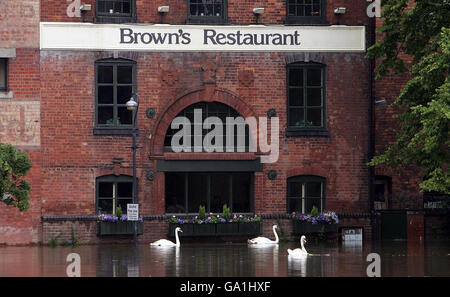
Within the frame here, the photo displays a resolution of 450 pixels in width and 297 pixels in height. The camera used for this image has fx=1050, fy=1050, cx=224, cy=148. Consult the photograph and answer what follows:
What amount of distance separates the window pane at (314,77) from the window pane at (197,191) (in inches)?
201

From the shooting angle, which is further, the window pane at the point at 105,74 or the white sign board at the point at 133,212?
the window pane at the point at 105,74

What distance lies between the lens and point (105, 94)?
3659cm

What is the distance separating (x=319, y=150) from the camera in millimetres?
37594

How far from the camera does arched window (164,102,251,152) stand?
37.2 m

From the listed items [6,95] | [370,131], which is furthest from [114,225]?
[370,131]

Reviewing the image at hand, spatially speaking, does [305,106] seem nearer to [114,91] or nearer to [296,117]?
[296,117]

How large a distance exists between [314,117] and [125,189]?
23.8 feet

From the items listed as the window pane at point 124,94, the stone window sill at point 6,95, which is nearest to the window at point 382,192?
the window pane at point 124,94

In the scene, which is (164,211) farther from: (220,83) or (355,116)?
(355,116)

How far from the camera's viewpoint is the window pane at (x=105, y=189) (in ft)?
120

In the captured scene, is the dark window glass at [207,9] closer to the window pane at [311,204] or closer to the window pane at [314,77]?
the window pane at [314,77]

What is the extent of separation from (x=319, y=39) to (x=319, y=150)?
396 cm
